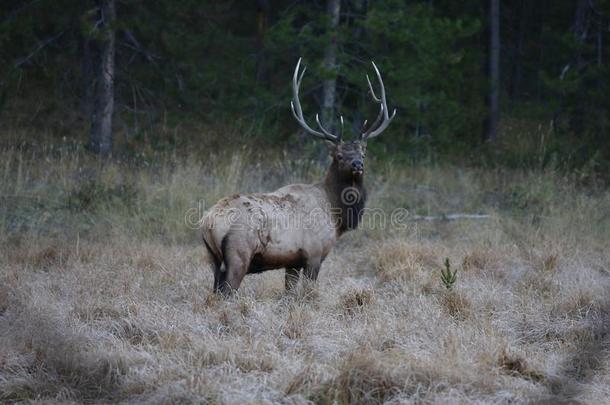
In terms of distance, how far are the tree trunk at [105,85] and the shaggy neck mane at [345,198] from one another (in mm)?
5387

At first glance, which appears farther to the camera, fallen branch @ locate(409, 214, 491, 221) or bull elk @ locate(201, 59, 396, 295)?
fallen branch @ locate(409, 214, 491, 221)

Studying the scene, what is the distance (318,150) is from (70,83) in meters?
5.99

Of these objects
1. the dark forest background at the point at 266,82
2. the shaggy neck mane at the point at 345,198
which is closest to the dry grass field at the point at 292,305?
the shaggy neck mane at the point at 345,198

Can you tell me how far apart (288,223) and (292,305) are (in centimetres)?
74

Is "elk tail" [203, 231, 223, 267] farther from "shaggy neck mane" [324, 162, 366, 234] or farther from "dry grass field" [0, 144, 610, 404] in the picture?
"shaggy neck mane" [324, 162, 366, 234]

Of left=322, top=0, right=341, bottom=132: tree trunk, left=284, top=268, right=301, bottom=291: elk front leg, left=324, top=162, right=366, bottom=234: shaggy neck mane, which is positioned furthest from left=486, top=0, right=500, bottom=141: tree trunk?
left=284, top=268, right=301, bottom=291: elk front leg

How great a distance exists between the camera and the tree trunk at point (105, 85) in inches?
433

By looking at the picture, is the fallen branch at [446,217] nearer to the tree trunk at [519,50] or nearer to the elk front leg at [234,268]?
the elk front leg at [234,268]

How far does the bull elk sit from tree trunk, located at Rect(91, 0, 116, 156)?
5153 millimetres

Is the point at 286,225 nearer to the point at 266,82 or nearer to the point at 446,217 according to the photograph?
the point at 446,217

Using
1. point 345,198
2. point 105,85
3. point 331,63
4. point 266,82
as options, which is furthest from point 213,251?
point 266,82

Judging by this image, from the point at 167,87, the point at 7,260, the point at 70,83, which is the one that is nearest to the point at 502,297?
the point at 7,260

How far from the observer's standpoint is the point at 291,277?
659cm

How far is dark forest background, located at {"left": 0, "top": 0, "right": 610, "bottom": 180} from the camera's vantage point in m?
11.3
